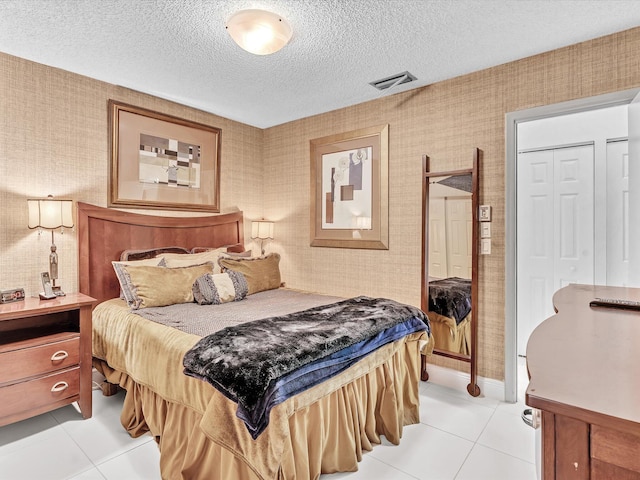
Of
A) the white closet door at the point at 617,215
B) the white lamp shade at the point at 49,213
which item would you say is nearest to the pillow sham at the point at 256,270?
the white lamp shade at the point at 49,213

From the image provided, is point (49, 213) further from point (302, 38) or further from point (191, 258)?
point (302, 38)

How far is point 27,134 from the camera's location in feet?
8.71

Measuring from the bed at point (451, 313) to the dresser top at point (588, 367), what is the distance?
1442 millimetres

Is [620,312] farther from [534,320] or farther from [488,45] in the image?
[534,320]

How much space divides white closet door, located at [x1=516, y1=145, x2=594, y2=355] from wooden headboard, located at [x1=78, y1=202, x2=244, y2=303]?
3.27 m

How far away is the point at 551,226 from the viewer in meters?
3.55

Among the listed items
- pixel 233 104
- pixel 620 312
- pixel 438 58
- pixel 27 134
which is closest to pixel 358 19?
pixel 438 58

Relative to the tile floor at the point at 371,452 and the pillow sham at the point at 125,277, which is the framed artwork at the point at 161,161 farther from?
the tile floor at the point at 371,452

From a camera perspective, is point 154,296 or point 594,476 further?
point 154,296

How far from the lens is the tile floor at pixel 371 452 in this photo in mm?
1909

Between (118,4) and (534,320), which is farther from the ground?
(118,4)

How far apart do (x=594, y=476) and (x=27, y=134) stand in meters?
3.53

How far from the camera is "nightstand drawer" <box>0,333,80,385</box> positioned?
2156 mm

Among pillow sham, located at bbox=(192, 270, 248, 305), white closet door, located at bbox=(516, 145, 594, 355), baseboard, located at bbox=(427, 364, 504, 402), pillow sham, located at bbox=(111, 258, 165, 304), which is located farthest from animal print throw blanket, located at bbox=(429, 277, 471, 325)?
pillow sham, located at bbox=(111, 258, 165, 304)
